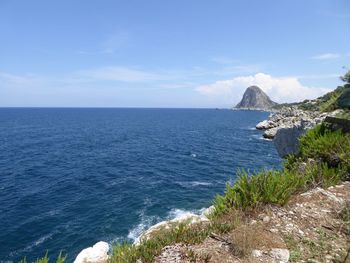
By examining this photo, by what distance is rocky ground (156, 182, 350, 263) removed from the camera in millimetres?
5277

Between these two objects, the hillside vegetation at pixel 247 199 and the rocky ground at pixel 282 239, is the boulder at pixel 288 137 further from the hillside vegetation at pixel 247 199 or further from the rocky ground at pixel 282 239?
the rocky ground at pixel 282 239

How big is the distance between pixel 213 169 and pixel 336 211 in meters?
36.2

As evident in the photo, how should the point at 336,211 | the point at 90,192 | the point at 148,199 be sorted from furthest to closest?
1. the point at 90,192
2. the point at 148,199
3. the point at 336,211

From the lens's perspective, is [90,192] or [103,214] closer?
[103,214]

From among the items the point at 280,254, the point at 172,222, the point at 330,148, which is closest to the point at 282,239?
the point at 280,254

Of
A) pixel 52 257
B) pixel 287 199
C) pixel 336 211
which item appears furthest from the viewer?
pixel 52 257

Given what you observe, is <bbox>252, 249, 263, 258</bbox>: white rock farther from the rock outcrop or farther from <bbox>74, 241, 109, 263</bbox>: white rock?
<bbox>74, 241, 109, 263</bbox>: white rock

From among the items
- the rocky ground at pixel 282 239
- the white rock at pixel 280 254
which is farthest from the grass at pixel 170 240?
the white rock at pixel 280 254

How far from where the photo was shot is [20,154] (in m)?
53.5

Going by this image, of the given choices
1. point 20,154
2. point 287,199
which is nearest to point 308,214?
point 287,199

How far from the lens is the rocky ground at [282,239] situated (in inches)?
208

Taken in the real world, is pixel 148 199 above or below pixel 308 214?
below

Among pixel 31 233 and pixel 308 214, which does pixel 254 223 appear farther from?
pixel 31 233

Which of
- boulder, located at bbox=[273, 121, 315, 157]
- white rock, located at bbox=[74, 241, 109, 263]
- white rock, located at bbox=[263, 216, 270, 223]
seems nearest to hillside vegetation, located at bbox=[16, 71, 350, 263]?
white rock, located at bbox=[263, 216, 270, 223]
